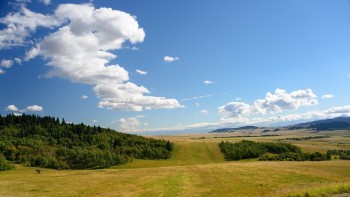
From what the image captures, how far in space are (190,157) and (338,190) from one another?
555 feet

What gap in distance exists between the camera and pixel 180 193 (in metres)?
60.4

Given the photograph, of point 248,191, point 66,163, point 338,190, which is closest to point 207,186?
point 248,191

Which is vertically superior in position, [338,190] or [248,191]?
[338,190]

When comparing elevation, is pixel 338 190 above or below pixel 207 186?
above

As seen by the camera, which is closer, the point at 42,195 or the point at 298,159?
the point at 42,195

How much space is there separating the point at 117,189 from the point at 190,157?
429 feet

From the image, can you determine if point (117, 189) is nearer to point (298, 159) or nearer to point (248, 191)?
point (248, 191)

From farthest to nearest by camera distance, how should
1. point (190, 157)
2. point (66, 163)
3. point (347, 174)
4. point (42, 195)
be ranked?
point (190, 157) < point (66, 163) < point (347, 174) < point (42, 195)

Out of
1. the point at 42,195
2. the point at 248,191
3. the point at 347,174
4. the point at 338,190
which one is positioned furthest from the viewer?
the point at 347,174

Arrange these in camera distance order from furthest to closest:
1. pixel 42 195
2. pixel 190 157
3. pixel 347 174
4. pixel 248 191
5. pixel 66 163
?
pixel 190 157
pixel 66 163
pixel 347 174
pixel 248 191
pixel 42 195

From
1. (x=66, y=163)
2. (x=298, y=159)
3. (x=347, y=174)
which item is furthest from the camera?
(x=298, y=159)

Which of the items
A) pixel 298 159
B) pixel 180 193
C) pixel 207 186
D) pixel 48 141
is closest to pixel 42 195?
pixel 180 193

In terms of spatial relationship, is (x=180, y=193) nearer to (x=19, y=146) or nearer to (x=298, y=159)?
(x=298, y=159)

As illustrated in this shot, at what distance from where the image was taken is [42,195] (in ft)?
189
